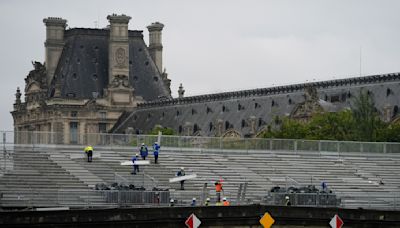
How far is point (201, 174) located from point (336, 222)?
59.2 feet

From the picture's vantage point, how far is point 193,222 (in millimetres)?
56188

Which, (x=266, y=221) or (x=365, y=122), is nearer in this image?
(x=266, y=221)

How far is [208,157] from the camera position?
80.1m

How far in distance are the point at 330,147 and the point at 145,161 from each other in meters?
15.4

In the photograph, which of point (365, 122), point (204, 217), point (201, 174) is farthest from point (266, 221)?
point (365, 122)

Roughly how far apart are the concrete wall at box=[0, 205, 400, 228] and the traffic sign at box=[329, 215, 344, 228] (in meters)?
1.86

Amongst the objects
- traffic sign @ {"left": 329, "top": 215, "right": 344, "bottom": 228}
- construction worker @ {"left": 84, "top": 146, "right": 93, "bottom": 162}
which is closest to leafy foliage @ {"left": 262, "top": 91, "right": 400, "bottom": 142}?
construction worker @ {"left": 84, "top": 146, "right": 93, "bottom": 162}

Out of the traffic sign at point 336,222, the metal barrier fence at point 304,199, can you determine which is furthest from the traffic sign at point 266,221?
the metal barrier fence at point 304,199

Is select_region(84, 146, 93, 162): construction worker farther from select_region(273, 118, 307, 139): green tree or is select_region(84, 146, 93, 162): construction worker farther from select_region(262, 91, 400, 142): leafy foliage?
select_region(273, 118, 307, 139): green tree

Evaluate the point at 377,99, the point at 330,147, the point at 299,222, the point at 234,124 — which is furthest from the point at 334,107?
the point at 299,222

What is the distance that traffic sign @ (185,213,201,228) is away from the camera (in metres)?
56.2

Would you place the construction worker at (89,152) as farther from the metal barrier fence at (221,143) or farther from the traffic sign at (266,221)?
the traffic sign at (266,221)

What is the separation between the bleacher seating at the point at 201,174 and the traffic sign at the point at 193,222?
719cm

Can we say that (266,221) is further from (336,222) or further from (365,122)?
(365,122)
